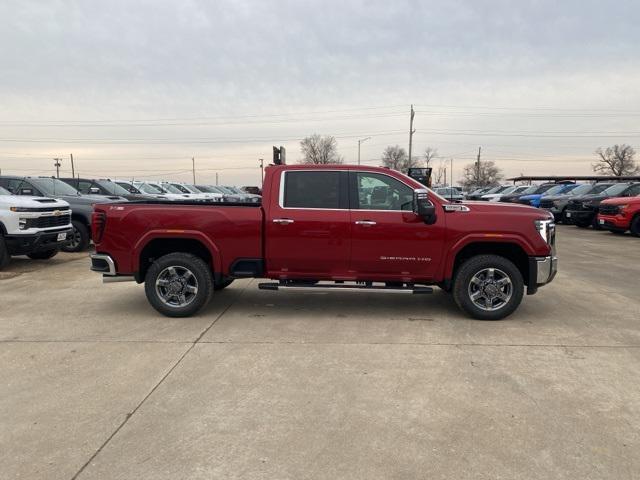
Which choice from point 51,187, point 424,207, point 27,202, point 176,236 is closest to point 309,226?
point 424,207

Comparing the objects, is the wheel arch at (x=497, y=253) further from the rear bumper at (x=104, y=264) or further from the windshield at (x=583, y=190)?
the windshield at (x=583, y=190)

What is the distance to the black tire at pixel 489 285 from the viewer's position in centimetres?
583

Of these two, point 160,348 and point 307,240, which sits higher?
point 307,240

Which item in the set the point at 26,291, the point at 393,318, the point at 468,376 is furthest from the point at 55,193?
the point at 468,376

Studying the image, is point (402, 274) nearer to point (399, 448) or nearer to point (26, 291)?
point (399, 448)

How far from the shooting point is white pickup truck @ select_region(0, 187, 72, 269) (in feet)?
29.7

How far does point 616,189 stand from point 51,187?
19462 mm

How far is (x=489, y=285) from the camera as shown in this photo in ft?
19.3

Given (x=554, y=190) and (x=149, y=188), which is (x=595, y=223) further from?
(x=149, y=188)

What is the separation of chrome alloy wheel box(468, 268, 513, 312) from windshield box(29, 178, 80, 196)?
1057 centimetres

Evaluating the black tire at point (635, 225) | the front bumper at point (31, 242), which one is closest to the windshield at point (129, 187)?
the front bumper at point (31, 242)

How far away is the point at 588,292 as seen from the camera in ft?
24.9

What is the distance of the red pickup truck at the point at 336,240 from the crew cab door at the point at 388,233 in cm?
1

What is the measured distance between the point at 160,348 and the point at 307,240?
205 cm
